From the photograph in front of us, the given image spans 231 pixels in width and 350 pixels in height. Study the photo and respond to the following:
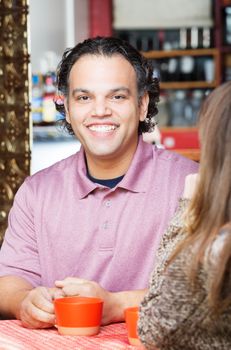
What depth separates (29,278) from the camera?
244 cm

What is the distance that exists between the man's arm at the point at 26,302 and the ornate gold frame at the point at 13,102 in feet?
2.70

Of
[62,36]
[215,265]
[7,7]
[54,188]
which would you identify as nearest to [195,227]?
[215,265]

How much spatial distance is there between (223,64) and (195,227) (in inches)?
284

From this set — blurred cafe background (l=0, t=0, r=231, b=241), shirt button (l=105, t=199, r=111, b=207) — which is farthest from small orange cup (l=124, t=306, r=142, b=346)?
blurred cafe background (l=0, t=0, r=231, b=241)

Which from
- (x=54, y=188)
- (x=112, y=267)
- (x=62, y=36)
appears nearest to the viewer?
(x=112, y=267)

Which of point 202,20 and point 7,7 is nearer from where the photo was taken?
point 7,7

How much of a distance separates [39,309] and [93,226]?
41 centimetres

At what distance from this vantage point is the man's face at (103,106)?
2.49 meters

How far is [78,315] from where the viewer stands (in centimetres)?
192

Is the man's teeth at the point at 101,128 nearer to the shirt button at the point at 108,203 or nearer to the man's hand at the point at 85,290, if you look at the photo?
the shirt button at the point at 108,203

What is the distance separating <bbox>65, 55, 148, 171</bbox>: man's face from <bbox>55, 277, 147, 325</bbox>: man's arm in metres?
0.49

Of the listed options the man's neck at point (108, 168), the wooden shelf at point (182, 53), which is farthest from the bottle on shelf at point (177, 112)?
the man's neck at point (108, 168)

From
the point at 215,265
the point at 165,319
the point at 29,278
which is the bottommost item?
the point at 29,278

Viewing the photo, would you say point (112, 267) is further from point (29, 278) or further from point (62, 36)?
point (62, 36)
